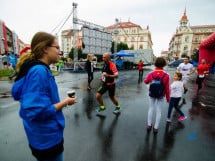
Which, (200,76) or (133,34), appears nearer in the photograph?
(200,76)

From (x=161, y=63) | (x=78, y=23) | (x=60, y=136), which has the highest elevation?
(x=78, y=23)

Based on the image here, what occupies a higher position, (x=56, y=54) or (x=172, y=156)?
(x=56, y=54)

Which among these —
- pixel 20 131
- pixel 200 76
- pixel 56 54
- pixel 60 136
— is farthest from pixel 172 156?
pixel 200 76

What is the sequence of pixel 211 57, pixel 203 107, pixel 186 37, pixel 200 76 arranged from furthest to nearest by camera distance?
1. pixel 186 37
2. pixel 211 57
3. pixel 200 76
4. pixel 203 107

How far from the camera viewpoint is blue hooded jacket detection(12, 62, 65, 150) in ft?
3.49

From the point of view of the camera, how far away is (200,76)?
7.12 m

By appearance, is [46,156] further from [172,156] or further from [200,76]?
[200,76]

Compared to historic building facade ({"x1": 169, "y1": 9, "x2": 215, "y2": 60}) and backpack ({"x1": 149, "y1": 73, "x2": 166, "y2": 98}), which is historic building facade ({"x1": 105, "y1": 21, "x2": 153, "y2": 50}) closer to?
historic building facade ({"x1": 169, "y1": 9, "x2": 215, "y2": 60})

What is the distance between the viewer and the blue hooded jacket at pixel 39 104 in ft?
3.49

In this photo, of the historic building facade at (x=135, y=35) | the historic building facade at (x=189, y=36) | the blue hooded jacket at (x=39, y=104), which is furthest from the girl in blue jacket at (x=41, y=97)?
the historic building facade at (x=189, y=36)

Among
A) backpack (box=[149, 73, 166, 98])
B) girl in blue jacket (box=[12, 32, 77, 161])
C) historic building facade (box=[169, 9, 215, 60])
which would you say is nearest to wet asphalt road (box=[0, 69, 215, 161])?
backpack (box=[149, 73, 166, 98])

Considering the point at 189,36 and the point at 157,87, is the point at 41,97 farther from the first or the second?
the point at 189,36

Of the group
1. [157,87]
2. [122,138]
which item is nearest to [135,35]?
[157,87]

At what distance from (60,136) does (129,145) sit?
6.45ft
